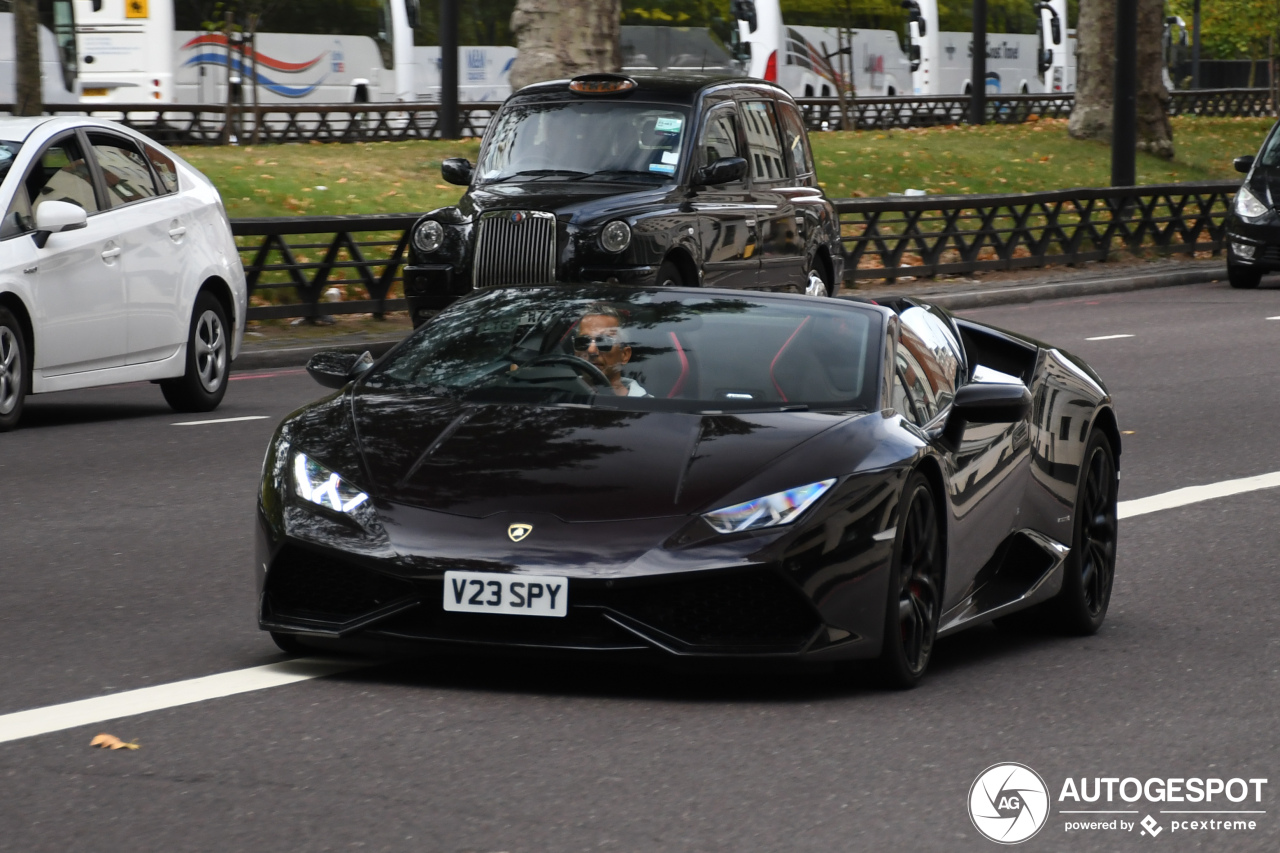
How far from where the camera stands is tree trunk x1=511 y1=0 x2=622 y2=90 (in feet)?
83.8

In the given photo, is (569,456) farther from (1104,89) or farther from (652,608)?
(1104,89)

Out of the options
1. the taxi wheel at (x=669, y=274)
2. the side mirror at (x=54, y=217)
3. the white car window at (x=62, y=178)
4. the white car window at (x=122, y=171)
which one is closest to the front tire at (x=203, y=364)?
the white car window at (x=122, y=171)

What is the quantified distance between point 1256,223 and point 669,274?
12440 mm

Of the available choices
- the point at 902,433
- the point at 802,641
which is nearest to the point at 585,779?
the point at 802,641

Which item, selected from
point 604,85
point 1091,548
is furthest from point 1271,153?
point 1091,548

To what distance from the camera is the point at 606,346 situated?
6.62 metres

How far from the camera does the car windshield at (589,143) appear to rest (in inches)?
612

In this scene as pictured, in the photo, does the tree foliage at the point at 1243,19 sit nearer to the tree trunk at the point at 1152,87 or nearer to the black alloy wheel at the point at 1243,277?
the tree trunk at the point at 1152,87

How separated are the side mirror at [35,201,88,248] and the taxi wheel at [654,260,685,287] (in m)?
4.24

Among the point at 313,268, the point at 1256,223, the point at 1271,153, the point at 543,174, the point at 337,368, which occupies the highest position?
the point at 543,174

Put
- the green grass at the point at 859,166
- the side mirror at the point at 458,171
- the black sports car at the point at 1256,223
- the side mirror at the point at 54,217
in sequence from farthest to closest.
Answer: the black sports car at the point at 1256,223 → the green grass at the point at 859,166 → the side mirror at the point at 458,171 → the side mirror at the point at 54,217

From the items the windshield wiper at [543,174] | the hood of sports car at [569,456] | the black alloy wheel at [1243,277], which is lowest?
the black alloy wheel at [1243,277]

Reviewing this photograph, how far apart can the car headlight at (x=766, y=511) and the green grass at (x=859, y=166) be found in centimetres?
1849

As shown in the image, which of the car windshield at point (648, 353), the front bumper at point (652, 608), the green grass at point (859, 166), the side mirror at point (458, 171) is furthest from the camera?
the green grass at point (859, 166)
